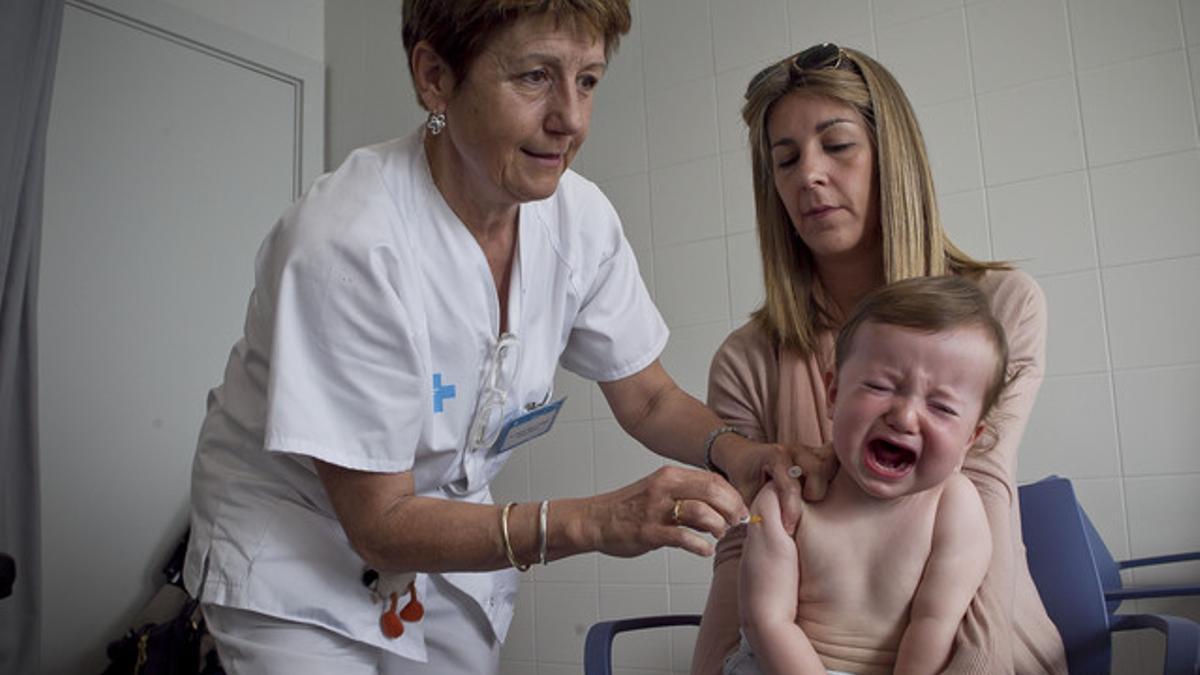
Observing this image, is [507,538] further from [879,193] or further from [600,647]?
[879,193]

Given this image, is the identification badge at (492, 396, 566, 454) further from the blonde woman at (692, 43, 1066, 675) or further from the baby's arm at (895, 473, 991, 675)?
the baby's arm at (895, 473, 991, 675)

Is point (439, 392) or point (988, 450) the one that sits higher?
point (439, 392)

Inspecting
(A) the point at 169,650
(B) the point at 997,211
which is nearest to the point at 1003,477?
(B) the point at 997,211

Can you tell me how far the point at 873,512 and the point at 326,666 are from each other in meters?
0.81

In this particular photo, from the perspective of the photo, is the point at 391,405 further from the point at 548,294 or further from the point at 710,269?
the point at 710,269

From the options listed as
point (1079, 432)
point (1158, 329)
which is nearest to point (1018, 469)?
point (1079, 432)

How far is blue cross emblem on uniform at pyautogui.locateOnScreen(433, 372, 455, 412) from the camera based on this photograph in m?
1.30

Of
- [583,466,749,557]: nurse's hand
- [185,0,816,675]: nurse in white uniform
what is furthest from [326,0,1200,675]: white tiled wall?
[583,466,749,557]: nurse's hand

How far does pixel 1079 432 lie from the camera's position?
2.28 m

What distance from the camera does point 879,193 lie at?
4.92 ft

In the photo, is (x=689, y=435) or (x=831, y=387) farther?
(x=689, y=435)

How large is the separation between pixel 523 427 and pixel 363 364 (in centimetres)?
33

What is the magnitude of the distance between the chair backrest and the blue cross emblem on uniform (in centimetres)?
104

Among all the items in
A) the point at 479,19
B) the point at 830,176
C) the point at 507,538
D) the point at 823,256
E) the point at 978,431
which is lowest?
the point at 507,538
